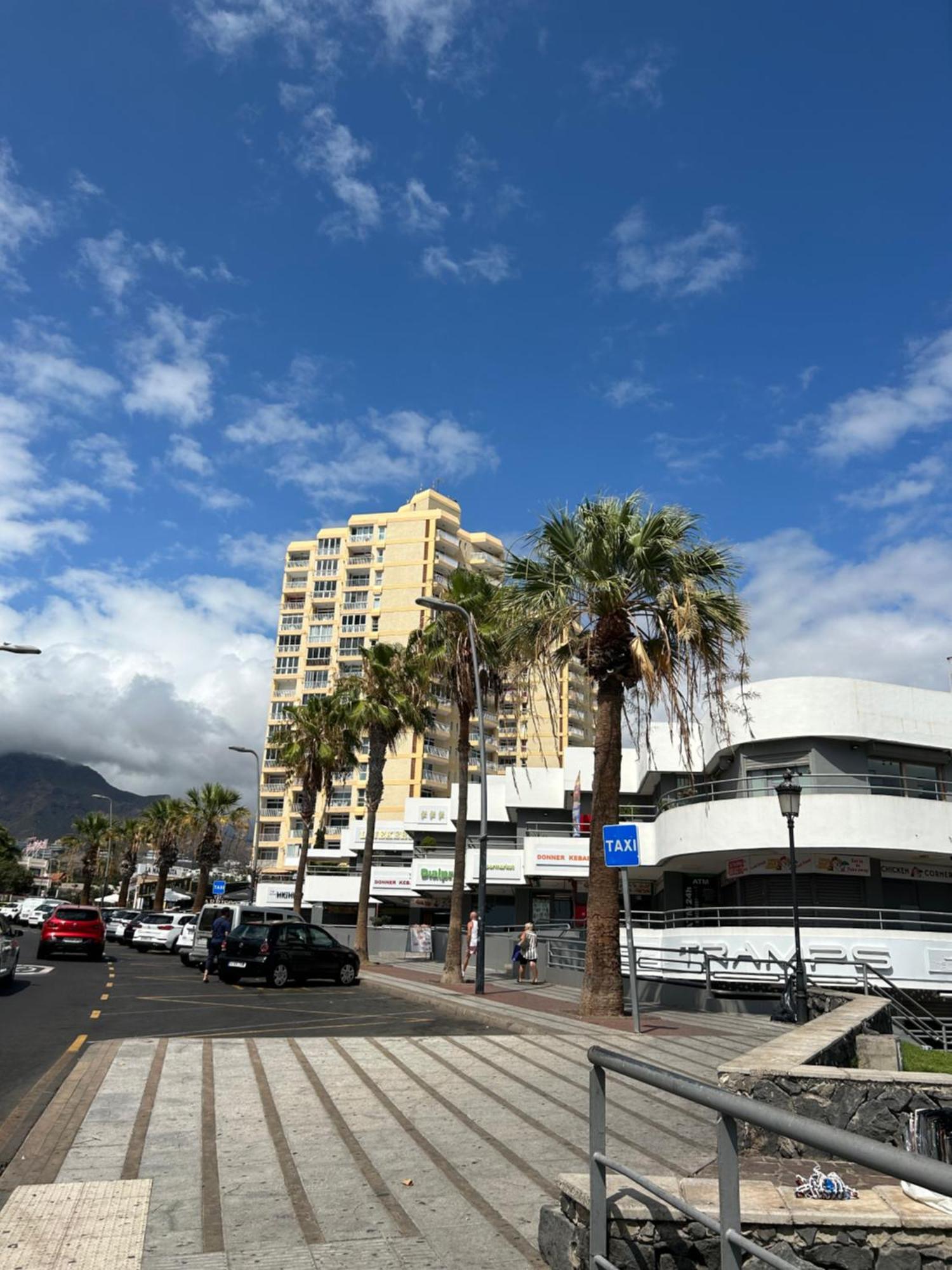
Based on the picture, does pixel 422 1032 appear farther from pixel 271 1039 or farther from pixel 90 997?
pixel 90 997

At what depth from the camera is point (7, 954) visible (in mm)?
19188

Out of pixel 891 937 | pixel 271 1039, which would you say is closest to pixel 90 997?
pixel 271 1039

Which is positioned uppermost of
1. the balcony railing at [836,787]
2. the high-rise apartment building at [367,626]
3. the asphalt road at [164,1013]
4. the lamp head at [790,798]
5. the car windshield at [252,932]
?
the high-rise apartment building at [367,626]

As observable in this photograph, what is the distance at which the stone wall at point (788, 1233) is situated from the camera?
4.18 metres

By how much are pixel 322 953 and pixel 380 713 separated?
1163 centimetres

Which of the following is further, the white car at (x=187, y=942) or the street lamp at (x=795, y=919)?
the white car at (x=187, y=942)

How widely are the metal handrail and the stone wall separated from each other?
15 centimetres

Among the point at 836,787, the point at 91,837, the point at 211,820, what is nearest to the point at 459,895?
the point at 836,787

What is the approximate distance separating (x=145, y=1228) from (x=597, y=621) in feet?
46.2

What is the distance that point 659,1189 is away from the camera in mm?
3842

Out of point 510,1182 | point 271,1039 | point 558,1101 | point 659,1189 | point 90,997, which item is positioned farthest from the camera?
point 90,997

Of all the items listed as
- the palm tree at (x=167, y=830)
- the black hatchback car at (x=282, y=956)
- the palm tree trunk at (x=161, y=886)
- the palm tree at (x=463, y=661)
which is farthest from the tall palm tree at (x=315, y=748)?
the palm tree at (x=167, y=830)

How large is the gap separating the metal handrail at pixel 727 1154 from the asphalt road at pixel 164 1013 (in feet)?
19.6

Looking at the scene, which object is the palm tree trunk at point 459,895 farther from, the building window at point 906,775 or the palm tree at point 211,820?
the palm tree at point 211,820
